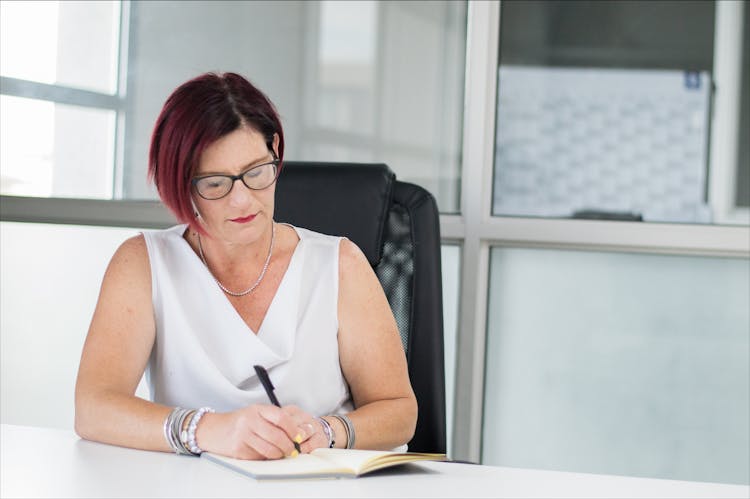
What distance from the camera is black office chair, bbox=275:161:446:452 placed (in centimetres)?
177

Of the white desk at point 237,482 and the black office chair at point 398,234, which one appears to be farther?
the black office chair at point 398,234

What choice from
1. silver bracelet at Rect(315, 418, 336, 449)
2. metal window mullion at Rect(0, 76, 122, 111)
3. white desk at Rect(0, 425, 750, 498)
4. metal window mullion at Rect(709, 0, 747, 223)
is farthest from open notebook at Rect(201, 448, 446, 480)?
metal window mullion at Rect(0, 76, 122, 111)

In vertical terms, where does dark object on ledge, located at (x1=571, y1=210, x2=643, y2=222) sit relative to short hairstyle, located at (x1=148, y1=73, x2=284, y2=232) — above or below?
below

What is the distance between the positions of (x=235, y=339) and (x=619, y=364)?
136 cm

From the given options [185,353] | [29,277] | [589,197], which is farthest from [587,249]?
[29,277]

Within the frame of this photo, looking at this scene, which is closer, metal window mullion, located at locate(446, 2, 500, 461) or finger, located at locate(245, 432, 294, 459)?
finger, located at locate(245, 432, 294, 459)

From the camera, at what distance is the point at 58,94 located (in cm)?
306

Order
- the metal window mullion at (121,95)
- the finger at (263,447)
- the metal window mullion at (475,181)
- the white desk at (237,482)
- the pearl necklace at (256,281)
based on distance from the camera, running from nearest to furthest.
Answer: the white desk at (237,482) < the finger at (263,447) < the pearl necklace at (256,281) < the metal window mullion at (475,181) < the metal window mullion at (121,95)

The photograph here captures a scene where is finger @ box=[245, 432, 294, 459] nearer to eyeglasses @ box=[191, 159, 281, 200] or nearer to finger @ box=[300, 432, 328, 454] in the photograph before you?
finger @ box=[300, 432, 328, 454]

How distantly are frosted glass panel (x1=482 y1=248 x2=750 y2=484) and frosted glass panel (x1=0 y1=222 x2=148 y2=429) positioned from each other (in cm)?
129

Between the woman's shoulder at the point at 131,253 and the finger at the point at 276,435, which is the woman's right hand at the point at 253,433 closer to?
the finger at the point at 276,435

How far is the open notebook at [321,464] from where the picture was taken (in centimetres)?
118

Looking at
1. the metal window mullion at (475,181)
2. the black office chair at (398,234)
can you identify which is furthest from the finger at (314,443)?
the metal window mullion at (475,181)

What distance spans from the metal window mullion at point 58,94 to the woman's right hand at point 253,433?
75.3 inches
